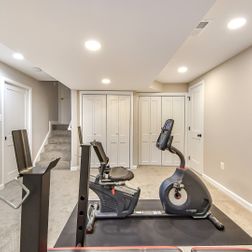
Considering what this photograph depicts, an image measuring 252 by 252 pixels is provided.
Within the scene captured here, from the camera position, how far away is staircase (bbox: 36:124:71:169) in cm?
578

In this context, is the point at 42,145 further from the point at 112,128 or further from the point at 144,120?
the point at 144,120

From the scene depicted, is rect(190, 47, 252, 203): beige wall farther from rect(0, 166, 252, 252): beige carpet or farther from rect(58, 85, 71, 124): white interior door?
rect(58, 85, 71, 124): white interior door

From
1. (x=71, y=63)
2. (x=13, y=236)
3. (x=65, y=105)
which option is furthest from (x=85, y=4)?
(x=65, y=105)

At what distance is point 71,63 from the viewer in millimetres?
3184

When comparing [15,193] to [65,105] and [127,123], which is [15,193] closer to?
[127,123]

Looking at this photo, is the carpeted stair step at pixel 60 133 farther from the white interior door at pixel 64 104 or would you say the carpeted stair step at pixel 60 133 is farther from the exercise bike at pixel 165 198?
the exercise bike at pixel 165 198

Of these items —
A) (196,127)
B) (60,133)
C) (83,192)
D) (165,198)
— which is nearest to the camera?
(83,192)

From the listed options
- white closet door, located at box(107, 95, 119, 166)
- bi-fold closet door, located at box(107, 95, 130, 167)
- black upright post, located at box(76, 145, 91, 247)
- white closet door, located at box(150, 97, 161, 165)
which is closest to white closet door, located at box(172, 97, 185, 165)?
white closet door, located at box(150, 97, 161, 165)

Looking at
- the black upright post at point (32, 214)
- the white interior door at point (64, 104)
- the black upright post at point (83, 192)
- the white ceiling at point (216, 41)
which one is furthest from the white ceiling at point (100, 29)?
the white interior door at point (64, 104)

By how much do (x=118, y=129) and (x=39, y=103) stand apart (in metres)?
2.26

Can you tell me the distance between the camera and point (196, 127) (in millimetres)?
5285

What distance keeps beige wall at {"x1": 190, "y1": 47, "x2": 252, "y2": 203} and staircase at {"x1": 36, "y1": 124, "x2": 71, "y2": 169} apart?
3580 mm

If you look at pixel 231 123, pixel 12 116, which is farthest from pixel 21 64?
pixel 231 123

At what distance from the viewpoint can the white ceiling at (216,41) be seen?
2.17 m
